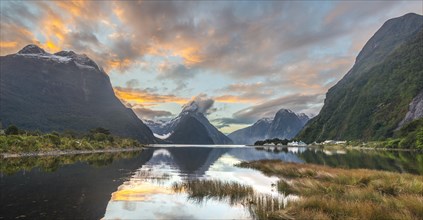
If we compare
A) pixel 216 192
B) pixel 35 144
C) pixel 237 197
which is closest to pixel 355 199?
pixel 237 197

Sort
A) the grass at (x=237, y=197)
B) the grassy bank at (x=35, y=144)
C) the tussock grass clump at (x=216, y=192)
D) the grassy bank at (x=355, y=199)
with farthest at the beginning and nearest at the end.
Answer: the grassy bank at (x=35, y=144), the tussock grass clump at (x=216, y=192), the grass at (x=237, y=197), the grassy bank at (x=355, y=199)

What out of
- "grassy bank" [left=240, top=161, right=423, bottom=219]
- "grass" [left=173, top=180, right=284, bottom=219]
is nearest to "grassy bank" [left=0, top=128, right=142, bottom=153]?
"grass" [left=173, top=180, right=284, bottom=219]

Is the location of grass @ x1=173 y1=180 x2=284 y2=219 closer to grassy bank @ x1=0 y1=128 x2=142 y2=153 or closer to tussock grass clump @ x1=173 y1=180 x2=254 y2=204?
tussock grass clump @ x1=173 y1=180 x2=254 y2=204

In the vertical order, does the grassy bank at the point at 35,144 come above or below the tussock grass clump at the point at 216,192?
above

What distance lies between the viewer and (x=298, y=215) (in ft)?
61.4

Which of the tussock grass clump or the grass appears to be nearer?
the grass

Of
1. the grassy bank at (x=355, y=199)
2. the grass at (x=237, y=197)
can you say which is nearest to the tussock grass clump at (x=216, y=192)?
the grass at (x=237, y=197)

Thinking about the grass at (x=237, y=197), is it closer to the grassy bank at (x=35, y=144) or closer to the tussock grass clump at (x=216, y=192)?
the tussock grass clump at (x=216, y=192)

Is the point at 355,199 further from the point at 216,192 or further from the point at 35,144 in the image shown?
the point at 35,144

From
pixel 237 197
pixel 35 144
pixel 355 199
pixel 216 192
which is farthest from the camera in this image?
pixel 35 144

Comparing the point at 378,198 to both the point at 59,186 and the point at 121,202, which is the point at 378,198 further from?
the point at 59,186

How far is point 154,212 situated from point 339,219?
41.8ft

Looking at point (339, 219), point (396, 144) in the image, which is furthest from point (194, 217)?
point (396, 144)

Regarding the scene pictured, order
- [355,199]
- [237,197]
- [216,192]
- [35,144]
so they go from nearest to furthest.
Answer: [355,199] → [237,197] → [216,192] → [35,144]
